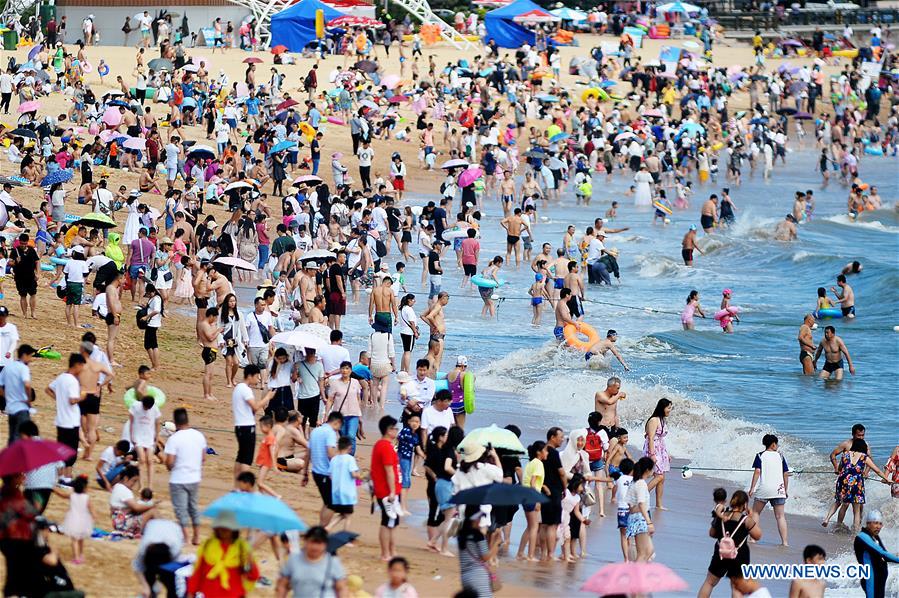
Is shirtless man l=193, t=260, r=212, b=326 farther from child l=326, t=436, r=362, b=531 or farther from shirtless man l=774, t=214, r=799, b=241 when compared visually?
shirtless man l=774, t=214, r=799, b=241

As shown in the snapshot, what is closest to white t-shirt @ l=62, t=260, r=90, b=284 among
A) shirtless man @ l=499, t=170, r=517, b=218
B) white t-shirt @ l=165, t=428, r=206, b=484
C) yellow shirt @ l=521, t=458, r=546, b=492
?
white t-shirt @ l=165, t=428, r=206, b=484

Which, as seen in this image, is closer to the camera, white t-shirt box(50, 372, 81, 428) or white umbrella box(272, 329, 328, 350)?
white t-shirt box(50, 372, 81, 428)

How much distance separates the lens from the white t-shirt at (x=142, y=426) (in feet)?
39.2

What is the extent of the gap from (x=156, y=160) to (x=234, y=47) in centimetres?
1750

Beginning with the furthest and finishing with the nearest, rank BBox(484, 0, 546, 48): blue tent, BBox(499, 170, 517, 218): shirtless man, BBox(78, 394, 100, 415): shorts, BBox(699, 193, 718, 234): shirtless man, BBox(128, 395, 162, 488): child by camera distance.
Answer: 1. BBox(484, 0, 546, 48): blue tent
2. BBox(699, 193, 718, 234): shirtless man
3. BBox(499, 170, 517, 218): shirtless man
4. BBox(78, 394, 100, 415): shorts
5. BBox(128, 395, 162, 488): child

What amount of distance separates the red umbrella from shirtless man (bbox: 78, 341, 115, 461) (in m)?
2.93

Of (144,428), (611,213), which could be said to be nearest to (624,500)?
(144,428)

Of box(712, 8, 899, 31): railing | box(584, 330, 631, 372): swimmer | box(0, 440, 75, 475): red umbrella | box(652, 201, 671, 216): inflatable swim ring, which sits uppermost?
box(712, 8, 899, 31): railing

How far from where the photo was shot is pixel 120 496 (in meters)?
10.9

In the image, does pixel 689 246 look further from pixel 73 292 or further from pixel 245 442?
pixel 245 442

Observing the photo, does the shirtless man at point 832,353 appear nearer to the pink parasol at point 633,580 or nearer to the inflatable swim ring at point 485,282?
the inflatable swim ring at point 485,282

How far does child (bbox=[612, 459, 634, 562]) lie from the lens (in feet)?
40.7

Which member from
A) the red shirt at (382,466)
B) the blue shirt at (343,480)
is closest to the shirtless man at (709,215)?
the red shirt at (382,466)

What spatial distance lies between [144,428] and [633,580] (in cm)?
467
